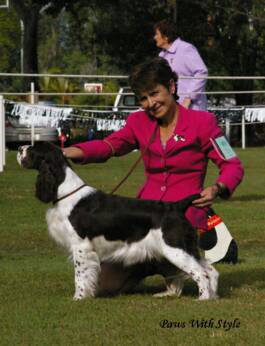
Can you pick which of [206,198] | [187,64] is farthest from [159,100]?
[187,64]

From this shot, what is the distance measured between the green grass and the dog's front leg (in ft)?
0.35

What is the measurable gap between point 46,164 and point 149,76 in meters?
0.90

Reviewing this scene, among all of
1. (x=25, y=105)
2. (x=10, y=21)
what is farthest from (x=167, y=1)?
(x=25, y=105)

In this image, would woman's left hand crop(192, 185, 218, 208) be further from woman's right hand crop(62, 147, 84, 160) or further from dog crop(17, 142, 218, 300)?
woman's right hand crop(62, 147, 84, 160)

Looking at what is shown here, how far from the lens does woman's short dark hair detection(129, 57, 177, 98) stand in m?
6.28

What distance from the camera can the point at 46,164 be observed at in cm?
606

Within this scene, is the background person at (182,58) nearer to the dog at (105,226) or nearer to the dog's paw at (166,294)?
the dog's paw at (166,294)

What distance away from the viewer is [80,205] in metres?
6.14

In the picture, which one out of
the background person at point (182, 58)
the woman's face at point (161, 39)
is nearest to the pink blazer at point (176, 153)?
the background person at point (182, 58)

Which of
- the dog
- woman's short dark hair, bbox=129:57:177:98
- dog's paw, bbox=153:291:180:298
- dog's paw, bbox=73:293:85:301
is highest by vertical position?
woman's short dark hair, bbox=129:57:177:98

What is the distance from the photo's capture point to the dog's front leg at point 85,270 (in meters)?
6.18

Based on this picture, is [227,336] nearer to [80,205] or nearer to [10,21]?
[80,205]

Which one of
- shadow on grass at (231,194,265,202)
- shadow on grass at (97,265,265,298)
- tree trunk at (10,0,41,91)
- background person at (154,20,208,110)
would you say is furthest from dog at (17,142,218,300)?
tree trunk at (10,0,41,91)

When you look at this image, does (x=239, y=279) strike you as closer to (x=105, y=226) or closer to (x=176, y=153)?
(x=176, y=153)
